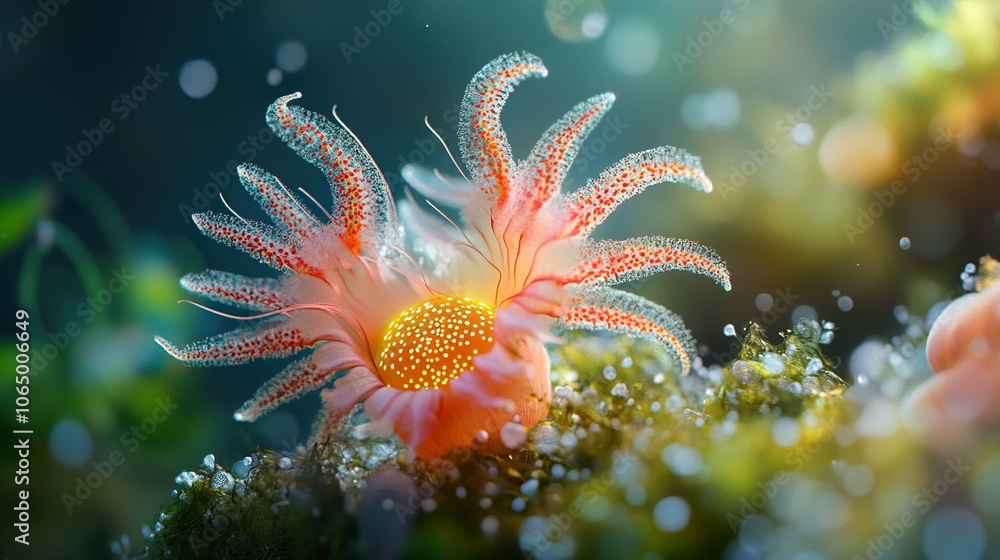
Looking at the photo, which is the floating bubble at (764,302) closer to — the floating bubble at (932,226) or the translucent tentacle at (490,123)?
the floating bubble at (932,226)

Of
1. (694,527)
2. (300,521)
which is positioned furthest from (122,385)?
(694,527)

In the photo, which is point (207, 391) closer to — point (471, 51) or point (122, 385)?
point (122, 385)

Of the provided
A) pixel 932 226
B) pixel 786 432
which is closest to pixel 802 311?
pixel 932 226

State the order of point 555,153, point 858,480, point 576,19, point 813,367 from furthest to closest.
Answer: point 576,19 → point 555,153 → point 813,367 → point 858,480

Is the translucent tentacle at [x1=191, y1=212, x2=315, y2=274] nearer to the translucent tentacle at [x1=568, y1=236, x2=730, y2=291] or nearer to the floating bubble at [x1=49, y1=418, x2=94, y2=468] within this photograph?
the translucent tentacle at [x1=568, y1=236, x2=730, y2=291]

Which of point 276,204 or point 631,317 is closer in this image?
point 631,317

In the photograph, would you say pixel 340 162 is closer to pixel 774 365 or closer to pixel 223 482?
pixel 223 482

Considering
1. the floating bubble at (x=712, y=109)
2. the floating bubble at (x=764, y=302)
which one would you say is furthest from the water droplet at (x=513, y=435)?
the floating bubble at (x=712, y=109)
